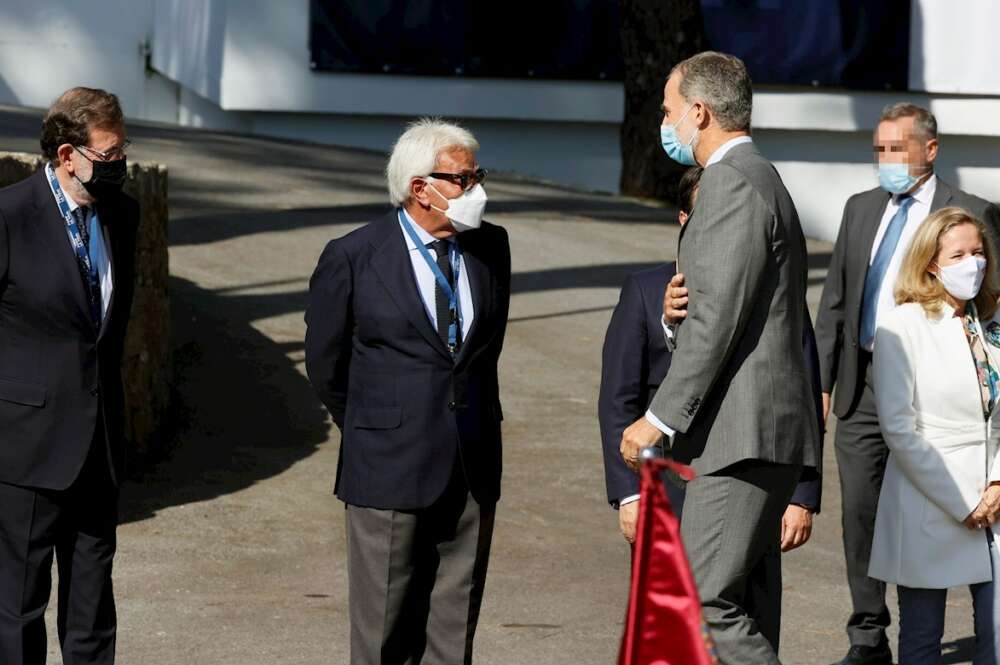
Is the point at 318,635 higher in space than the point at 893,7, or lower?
lower

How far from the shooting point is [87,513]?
516 cm

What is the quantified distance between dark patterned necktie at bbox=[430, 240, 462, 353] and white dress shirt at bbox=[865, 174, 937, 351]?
207 centimetres

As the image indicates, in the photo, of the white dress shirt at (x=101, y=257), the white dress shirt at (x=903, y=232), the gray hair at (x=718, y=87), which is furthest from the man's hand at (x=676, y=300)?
the white dress shirt at (x=903, y=232)

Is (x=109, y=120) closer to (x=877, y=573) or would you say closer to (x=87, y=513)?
(x=87, y=513)

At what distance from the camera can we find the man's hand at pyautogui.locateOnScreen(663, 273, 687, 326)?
4559mm

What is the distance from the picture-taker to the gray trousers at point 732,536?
452 centimetres

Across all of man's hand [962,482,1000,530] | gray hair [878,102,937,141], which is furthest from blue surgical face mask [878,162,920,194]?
man's hand [962,482,1000,530]

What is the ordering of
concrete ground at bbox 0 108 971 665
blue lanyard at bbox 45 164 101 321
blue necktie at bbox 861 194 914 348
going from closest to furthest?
blue lanyard at bbox 45 164 101 321 < blue necktie at bbox 861 194 914 348 < concrete ground at bbox 0 108 971 665

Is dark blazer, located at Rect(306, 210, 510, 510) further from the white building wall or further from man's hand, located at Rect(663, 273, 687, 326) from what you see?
the white building wall

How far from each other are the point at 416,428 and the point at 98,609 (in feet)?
3.78

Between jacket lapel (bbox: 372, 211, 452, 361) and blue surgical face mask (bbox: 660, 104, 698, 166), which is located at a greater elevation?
blue surgical face mask (bbox: 660, 104, 698, 166)

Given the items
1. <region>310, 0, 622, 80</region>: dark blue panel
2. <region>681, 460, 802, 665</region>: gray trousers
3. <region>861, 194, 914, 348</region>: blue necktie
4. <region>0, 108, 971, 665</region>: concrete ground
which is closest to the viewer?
<region>681, 460, 802, 665</region>: gray trousers

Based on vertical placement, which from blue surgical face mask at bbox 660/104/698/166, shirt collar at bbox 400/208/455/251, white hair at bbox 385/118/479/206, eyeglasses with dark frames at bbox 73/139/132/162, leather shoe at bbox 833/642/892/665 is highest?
blue surgical face mask at bbox 660/104/698/166

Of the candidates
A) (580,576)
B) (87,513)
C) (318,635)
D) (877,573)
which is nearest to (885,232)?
(877,573)
